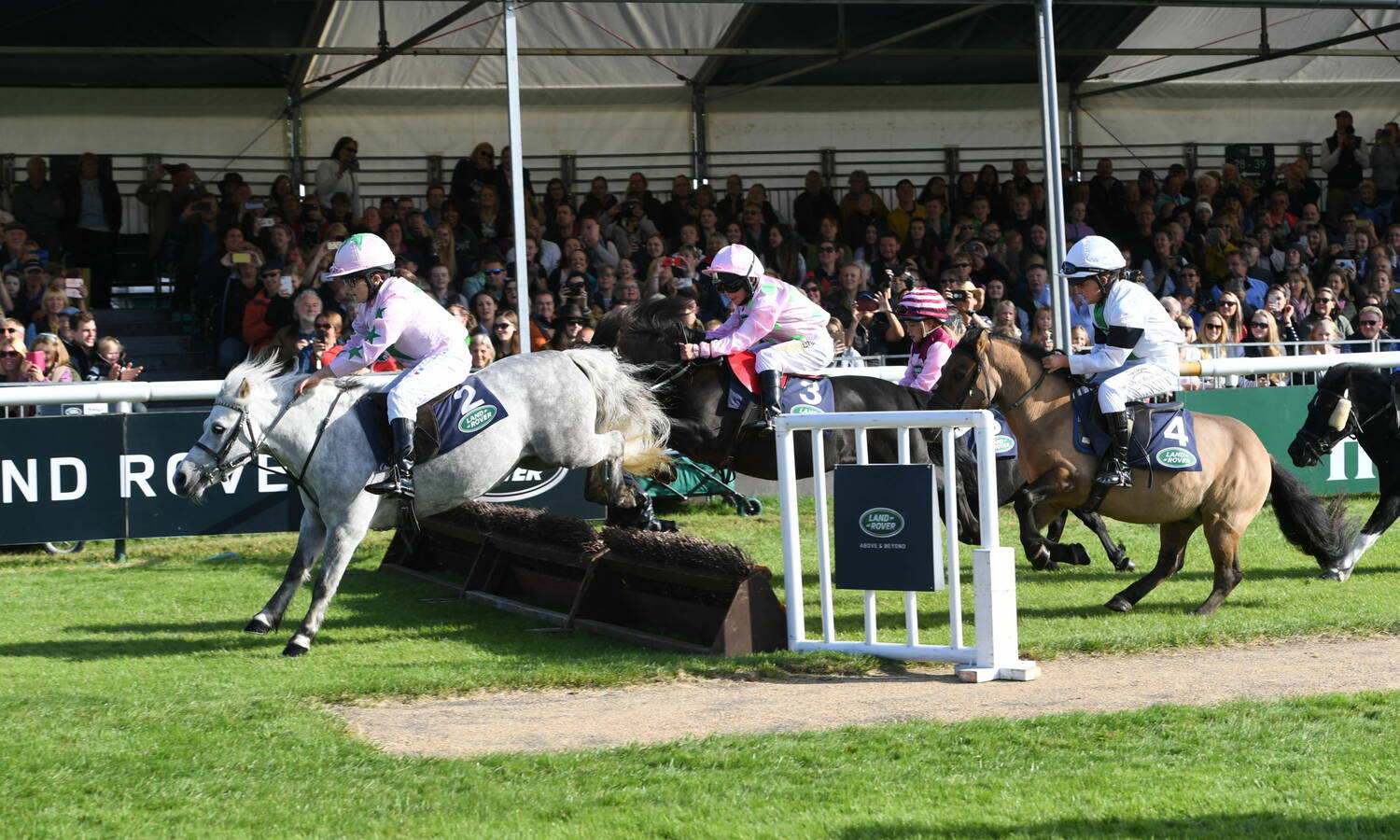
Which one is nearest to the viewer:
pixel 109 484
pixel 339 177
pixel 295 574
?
pixel 295 574

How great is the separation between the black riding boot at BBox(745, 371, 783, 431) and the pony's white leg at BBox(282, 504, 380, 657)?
277 centimetres

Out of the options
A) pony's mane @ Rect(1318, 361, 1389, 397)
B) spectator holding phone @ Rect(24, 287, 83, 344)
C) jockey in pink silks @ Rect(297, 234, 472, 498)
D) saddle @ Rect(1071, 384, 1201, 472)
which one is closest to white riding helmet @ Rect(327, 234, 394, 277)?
jockey in pink silks @ Rect(297, 234, 472, 498)

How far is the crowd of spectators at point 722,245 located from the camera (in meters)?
13.8

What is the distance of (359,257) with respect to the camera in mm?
8125

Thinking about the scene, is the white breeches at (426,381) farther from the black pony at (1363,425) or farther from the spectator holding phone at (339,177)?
the spectator holding phone at (339,177)

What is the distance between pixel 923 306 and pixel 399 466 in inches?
143

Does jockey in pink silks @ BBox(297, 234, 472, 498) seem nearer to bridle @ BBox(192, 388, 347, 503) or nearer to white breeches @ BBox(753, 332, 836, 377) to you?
bridle @ BBox(192, 388, 347, 503)

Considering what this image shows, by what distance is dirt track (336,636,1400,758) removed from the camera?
5.96m

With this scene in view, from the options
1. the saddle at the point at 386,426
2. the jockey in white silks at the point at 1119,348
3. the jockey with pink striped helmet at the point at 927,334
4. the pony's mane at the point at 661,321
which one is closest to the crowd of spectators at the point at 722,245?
the jockey with pink striped helmet at the point at 927,334

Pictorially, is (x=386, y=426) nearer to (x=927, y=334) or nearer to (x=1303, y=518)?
(x=927, y=334)

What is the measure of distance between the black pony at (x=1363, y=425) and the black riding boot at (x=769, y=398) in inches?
134

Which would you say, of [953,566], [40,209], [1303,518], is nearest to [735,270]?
[953,566]

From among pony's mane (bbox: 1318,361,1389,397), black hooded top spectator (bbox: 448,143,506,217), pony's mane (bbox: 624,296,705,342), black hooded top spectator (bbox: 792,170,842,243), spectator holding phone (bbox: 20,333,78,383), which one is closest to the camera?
pony's mane (bbox: 624,296,705,342)

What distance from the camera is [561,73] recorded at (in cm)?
2038
